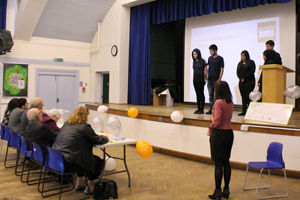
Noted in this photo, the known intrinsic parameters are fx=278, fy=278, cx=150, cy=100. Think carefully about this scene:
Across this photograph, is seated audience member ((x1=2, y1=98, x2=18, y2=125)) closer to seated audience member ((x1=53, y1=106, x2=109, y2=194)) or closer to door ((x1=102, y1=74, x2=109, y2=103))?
seated audience member ((x1=53, y1=106, x2=109, y2=194))

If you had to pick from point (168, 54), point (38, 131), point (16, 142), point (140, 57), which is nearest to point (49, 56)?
point (140, 57)

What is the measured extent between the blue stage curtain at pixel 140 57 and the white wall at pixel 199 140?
235 centimetres

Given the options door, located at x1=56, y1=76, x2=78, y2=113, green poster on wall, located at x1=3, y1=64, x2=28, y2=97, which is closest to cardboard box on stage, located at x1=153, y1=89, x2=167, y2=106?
door, located at x1=56, y1=76, x2=78, y2=113

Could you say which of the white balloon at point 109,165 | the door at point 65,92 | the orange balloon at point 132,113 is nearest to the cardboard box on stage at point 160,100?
the orange balloon at point 132,113

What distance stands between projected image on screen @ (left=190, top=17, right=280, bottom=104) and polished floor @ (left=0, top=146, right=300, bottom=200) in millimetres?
3382

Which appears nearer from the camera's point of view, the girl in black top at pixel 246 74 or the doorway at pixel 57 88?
the girl in black top at pixel 246 74

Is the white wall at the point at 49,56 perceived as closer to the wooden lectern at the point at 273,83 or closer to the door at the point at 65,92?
the door at the point at 65,92

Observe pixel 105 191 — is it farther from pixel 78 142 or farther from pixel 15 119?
pixel 15 119

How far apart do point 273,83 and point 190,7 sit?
394 cm

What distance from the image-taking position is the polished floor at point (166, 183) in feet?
11.1

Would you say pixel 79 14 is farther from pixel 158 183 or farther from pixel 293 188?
pixel 293 188

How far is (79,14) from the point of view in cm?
909

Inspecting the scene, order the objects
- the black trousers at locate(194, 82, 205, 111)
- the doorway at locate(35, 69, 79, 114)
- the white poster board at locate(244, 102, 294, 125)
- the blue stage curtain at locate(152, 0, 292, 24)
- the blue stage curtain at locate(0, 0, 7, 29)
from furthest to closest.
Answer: the doorway at locate(35, 69, 79, 114) < the blue stage curtain at locate(0, 0, 7, 29) < the blue stage curtain at locate(152, 0, 292, 24) < the black trousers at locate(194, 82, 205, 111) < the white poster board at locate(244, 102, 294, 125)

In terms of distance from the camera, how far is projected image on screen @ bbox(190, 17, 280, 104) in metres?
6.88
